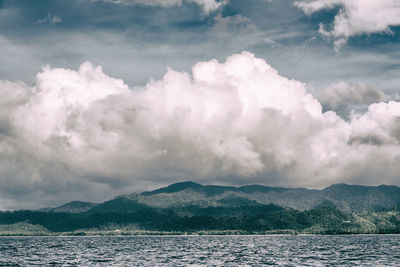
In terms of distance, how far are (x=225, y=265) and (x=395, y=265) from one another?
62.1 m

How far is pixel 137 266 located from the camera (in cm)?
17100

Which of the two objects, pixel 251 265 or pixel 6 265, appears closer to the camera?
pixel 251 265

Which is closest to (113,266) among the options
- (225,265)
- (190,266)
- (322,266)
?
(190,266)

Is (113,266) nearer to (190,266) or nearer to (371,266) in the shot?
Result: (190,266)

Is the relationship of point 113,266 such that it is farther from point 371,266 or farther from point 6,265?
point 371,266

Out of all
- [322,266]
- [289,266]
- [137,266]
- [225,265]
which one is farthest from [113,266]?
[322,266]

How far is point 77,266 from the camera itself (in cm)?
17200

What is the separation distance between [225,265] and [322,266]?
34.9m

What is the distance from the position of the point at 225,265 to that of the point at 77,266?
54691 mm

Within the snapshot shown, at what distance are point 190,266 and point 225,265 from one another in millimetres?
13503

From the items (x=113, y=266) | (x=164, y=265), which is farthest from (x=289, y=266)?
(x=113, y=266)

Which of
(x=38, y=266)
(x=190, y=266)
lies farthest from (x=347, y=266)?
(x=38, y=266)

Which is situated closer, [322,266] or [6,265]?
[322,266]

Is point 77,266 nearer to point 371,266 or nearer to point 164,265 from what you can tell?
point 164,265
